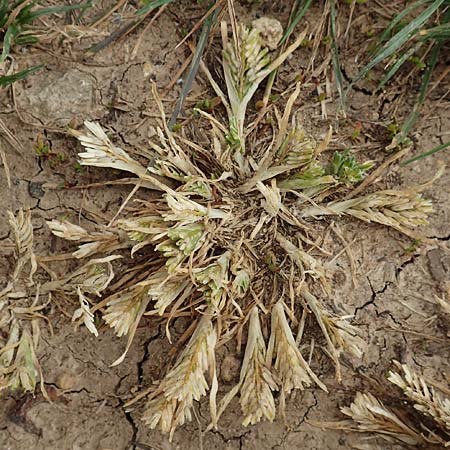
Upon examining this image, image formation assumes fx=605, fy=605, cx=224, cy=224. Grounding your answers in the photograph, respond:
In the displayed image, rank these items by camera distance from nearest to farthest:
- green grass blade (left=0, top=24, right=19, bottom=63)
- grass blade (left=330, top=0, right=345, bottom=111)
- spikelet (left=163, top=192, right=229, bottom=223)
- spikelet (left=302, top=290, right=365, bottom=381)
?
1. spikelet (left=163, top=192, right=229, bottom=223)
2. green grass blade (left=0, top=24, right=19, bottom=63)
3. spikelet (left=302, top=290, right=365, bottom=381)
4. grass blade (left=330, top=0, right=345, bottom=111)

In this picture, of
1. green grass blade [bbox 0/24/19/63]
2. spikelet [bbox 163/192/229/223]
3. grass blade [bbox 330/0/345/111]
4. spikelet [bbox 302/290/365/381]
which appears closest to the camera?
spikelet [bbox 163/192/229/223]

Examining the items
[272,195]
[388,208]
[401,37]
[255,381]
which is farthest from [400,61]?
[255,381]

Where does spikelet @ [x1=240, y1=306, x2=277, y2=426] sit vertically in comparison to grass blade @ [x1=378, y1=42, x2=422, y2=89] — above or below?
below

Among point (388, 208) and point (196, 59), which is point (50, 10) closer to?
point (196, 59)

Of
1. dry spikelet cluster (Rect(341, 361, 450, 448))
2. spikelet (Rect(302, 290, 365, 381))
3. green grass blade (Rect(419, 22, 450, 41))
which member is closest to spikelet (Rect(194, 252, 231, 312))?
spikelet (Rect(302, 290, 365, 381))

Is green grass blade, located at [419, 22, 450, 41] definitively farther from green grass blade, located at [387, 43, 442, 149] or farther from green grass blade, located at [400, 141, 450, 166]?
green grass blade, located at [400, 141, 450, 166]

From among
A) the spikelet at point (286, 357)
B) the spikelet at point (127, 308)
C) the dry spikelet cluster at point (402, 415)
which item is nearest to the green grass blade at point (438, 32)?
the spikelet at point (286, 357)
